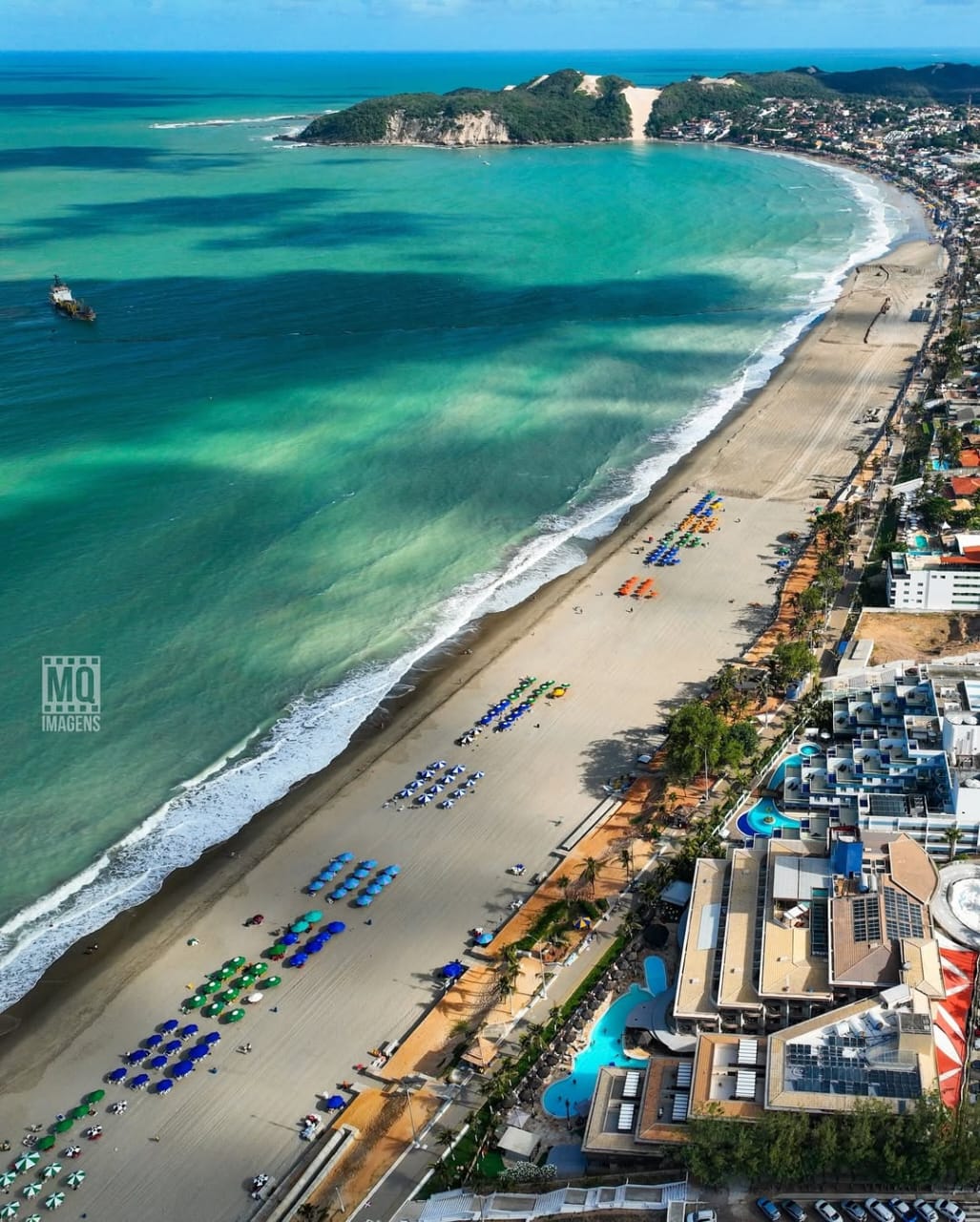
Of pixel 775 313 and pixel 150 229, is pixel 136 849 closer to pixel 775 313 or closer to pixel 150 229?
pixel 775 313

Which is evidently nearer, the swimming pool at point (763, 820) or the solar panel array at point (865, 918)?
the solar panel array at point (865, 918)

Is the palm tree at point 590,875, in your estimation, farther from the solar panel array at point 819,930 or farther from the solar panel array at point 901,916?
the solar panel array at point 901,916

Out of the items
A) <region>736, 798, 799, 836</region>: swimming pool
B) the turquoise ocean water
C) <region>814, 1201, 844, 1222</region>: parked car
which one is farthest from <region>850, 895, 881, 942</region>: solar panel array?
the turquoise ocean water

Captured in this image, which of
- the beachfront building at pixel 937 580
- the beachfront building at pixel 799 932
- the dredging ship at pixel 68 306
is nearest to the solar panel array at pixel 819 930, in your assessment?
the beachfront building at pixel 799 932

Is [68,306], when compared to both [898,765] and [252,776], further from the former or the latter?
[898,765]

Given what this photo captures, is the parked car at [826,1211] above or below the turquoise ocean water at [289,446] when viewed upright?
below
